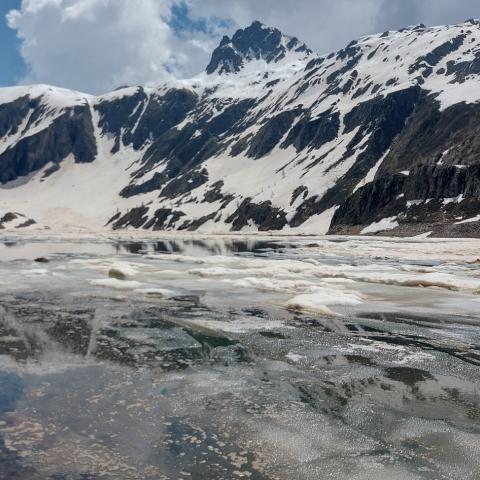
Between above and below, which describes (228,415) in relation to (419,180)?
below

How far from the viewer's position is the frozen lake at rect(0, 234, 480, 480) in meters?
7.27

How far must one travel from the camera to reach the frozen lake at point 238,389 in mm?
7266

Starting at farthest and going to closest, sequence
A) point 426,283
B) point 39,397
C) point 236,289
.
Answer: point 426,283
point 236,289
point 39,397

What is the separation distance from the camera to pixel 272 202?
574ft

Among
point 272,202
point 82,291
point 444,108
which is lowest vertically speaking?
point 82,291

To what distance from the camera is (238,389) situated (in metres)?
10.5

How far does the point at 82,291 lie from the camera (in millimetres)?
24172

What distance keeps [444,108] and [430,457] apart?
178 meters

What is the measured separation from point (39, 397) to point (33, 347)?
4.18 meters

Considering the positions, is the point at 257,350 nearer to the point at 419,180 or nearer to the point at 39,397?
the point at 39,397

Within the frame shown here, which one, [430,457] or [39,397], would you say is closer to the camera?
[430,457]

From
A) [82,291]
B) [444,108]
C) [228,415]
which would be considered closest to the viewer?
[228,415]

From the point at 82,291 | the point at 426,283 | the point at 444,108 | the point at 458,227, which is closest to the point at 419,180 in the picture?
the point at 458,227

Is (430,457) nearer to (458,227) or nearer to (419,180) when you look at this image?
(458,227)
